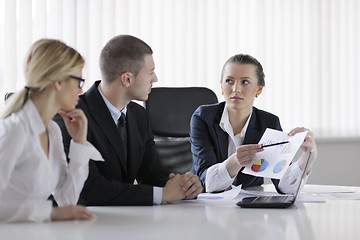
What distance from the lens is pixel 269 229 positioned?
1.38 m

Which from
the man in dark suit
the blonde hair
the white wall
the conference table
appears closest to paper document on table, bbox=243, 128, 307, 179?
the conference table

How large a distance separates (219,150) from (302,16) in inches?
88.7

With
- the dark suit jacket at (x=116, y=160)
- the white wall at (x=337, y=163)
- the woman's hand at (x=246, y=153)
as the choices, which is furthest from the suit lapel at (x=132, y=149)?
the white wall at (x=337, y=163)

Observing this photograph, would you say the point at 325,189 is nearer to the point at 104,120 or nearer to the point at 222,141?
the point at 222,141

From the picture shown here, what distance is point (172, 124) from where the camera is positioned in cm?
287

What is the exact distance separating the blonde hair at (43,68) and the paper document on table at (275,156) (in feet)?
2.63

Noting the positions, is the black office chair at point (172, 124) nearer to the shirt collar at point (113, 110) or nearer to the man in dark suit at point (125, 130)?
the man in dark suit at point (125, 130)

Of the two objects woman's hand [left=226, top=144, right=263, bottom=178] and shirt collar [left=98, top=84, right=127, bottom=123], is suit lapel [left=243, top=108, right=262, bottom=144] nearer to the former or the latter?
woman's hand [left=226, top=144, right=263, bottom=178]

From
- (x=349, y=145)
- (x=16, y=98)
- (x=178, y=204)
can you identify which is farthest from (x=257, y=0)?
(x=16, y=98)

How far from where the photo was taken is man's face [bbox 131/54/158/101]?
225 centimetres

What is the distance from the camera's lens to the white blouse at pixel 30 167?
1.39 metres

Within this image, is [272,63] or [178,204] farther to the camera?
[272,63]

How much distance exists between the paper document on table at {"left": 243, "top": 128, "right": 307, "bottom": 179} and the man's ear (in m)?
0.62

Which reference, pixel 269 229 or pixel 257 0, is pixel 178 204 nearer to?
pixel 269 229
